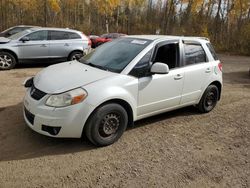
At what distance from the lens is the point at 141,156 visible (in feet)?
13.5

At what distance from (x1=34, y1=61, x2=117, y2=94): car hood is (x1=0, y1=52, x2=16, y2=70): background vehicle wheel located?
6.13m

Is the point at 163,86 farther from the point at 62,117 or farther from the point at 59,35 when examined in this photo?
the point at 59,35

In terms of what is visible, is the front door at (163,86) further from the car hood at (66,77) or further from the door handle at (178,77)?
the car hood at (66,77)

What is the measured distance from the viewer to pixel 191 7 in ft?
121

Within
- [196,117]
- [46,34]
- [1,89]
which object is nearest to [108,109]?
[196,117]

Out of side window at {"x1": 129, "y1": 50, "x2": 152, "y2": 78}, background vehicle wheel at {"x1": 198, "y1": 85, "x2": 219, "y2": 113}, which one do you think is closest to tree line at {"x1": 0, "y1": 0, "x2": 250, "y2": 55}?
background vehicle wheel at {"x1": 198, "y1": 85, "x2": 219, "y2": 113}

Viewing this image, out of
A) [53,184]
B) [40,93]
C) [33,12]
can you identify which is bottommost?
[53,184]

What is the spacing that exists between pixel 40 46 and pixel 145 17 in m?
39.9

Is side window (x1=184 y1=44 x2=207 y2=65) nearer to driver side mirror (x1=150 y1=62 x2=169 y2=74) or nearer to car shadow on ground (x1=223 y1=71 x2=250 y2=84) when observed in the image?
driver side mirror (x1=150 y1=62 x2=169 y2=74)

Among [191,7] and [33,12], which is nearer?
[191,7]

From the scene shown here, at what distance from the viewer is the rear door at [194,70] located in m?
5.38

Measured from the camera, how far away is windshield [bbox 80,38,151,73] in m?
4.70

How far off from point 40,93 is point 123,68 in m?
1.34

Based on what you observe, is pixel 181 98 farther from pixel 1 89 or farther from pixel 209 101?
pixel 1 89
